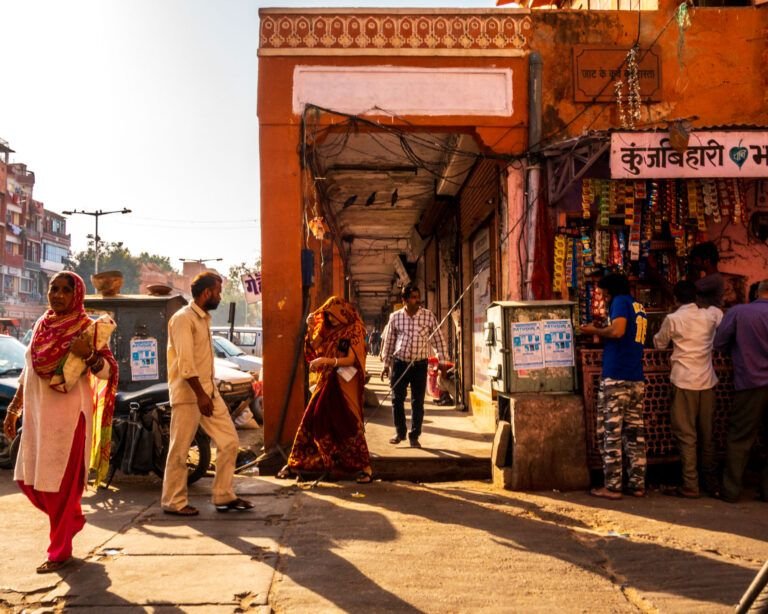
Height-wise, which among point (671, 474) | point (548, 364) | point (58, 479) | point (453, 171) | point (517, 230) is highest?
point (453, 171)

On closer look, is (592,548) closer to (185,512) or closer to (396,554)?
(396,554)

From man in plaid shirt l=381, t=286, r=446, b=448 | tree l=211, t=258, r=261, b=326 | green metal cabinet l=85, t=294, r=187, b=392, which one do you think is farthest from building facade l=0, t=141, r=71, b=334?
man in plaid shirt l=381, t=286, r=446, b=448

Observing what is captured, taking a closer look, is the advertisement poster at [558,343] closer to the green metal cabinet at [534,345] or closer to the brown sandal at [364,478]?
the green metal cabinet at [534,345]

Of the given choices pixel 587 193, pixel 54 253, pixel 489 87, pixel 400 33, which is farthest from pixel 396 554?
pixel 54 253

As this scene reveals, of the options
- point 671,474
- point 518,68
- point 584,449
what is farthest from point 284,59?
point 671,474

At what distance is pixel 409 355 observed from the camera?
7988 millimetres

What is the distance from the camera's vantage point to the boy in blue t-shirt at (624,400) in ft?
19.3

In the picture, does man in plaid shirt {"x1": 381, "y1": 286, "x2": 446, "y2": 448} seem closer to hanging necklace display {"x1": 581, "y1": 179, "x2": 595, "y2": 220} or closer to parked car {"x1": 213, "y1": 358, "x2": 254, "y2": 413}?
hanging necklace display {"x1": 581, "y1": 179, "x2": 595, "y2": 220}

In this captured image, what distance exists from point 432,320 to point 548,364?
2.07 meters

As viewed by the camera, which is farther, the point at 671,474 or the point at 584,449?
the point at 671,474

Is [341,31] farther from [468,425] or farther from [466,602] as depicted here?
[466,602]

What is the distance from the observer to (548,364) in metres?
6.48

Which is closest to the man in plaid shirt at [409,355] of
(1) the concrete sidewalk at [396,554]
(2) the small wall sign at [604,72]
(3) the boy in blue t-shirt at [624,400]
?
(1) the concrete sidewalk at [396,554]

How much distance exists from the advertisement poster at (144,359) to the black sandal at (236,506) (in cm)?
292
